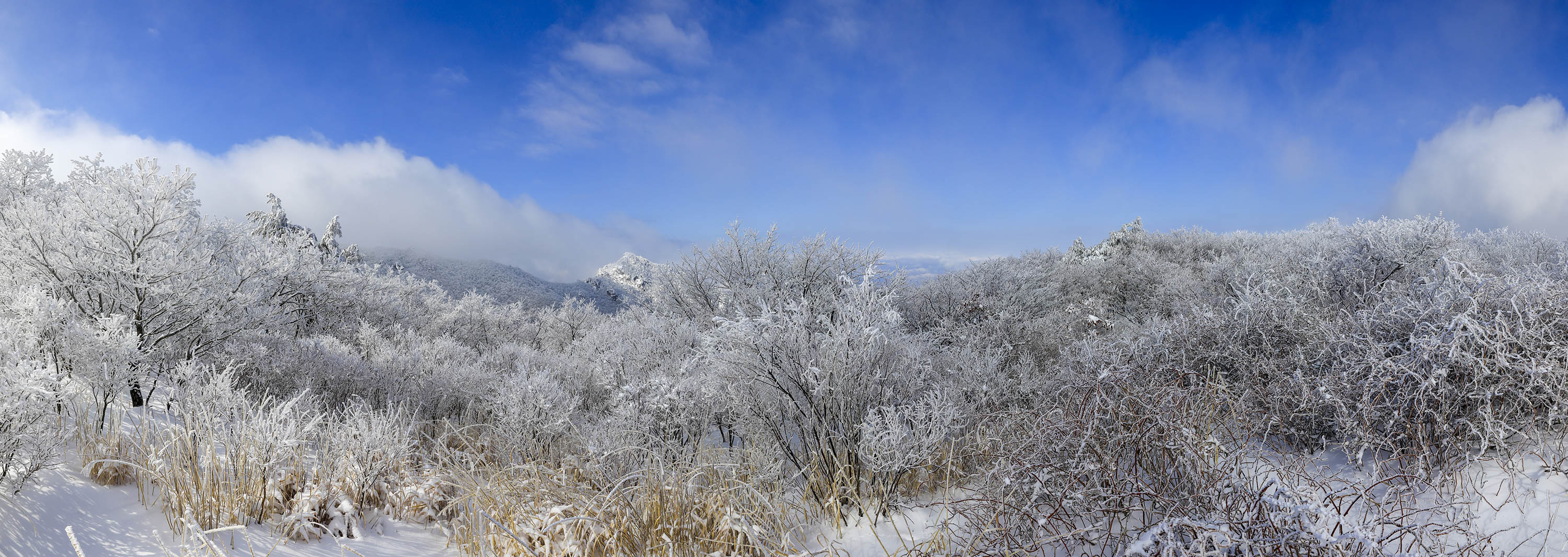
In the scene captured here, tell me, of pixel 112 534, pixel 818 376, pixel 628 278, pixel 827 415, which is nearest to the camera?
pixel 112 534

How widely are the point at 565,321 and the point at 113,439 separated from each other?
19222 millimetres

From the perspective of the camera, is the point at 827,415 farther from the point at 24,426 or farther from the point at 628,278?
the point at 628,278

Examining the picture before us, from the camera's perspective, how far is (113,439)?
149 inches

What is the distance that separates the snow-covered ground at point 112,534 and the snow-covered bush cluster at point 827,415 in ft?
0.38

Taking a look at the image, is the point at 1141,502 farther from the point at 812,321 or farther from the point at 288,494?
the point at 288,494

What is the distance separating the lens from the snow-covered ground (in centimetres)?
270

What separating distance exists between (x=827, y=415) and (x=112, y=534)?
3.93m

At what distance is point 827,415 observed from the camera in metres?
3.97

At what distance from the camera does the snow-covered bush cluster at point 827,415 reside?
8.13 feet

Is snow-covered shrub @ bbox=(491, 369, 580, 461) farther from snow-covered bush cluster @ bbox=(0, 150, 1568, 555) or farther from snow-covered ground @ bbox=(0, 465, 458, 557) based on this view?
snow-covered ground @ bbox=(0, 465, 458, 557)

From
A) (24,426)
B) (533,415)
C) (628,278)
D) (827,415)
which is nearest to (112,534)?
(24,426)

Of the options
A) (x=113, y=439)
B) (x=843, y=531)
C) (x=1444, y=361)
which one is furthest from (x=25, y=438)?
(x=1444, y=361)

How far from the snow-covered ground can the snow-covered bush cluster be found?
0.11m

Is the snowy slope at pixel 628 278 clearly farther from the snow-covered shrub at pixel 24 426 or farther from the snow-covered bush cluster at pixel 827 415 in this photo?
the snow-covered shrub at pixel 24 426
